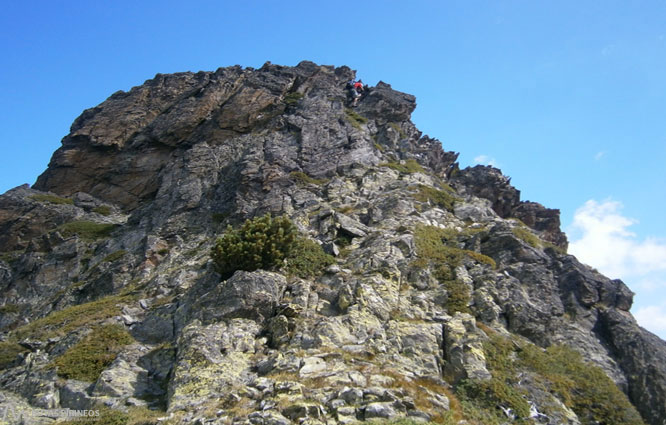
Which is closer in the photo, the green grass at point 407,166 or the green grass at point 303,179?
the green grass at point 303,179

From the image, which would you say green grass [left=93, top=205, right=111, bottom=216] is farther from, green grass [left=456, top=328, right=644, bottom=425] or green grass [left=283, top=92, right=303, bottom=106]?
green grass [left=456, top=328, right=644, bottom=425]

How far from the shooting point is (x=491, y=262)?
88.3 ft

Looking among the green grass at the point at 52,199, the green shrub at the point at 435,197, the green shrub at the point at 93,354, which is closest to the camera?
the green shrub at the point at 93,354

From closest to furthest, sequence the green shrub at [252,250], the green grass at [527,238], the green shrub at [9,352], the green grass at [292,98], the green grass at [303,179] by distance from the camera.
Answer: the green shrub at [9,352], the green shrub at [252,250], the green grass at [527,238], the green grass at [303,179], the green grass at [292,98]

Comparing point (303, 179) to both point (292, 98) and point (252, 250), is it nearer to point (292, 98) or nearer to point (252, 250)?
point (252, 250)

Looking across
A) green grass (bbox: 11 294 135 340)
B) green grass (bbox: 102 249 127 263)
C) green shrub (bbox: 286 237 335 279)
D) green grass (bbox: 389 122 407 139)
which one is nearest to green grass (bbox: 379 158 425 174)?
green grass (bbox: 389 122 407 139)

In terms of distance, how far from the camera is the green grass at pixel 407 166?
4281 cm

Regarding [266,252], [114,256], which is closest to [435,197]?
[266,252]

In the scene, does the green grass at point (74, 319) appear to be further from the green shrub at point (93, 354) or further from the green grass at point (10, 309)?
the green grass at point (10, 309)

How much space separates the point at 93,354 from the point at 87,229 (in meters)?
27.3

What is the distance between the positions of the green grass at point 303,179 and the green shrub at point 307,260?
42.4ft

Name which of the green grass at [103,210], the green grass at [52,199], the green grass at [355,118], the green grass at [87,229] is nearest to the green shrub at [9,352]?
the green grass at [87,229]

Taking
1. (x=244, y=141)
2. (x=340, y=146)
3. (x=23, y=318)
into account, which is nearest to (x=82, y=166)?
(x=244, y=141)

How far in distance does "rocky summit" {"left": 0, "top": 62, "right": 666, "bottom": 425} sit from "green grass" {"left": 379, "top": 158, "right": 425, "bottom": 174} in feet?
1.09
